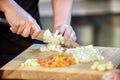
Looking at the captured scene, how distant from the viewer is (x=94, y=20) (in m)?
4.60

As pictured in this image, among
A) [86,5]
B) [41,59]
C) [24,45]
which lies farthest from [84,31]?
[41,59]

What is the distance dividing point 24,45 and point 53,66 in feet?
1.47

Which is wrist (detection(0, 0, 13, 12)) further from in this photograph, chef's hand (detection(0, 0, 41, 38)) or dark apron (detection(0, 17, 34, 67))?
dark apron (detection(0, 17, 34, 67))

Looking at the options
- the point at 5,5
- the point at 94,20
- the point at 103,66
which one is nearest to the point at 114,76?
the point at 103,66

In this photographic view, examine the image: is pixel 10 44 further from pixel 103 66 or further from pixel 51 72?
pixel 103 66

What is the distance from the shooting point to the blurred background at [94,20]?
13.9 ft

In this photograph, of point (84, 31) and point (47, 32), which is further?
point (84, 31)

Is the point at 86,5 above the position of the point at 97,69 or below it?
below

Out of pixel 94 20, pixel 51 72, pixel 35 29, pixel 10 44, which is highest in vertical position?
pixel 35 29

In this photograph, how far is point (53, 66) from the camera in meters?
1.65

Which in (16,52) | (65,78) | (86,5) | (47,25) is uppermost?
(65,78)

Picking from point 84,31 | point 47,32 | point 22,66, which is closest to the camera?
point 22,66

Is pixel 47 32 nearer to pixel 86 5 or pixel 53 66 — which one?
pixel 53 66

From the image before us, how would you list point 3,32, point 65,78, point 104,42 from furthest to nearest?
Answer: point 104,42 < point 3,32 < point 65,78
